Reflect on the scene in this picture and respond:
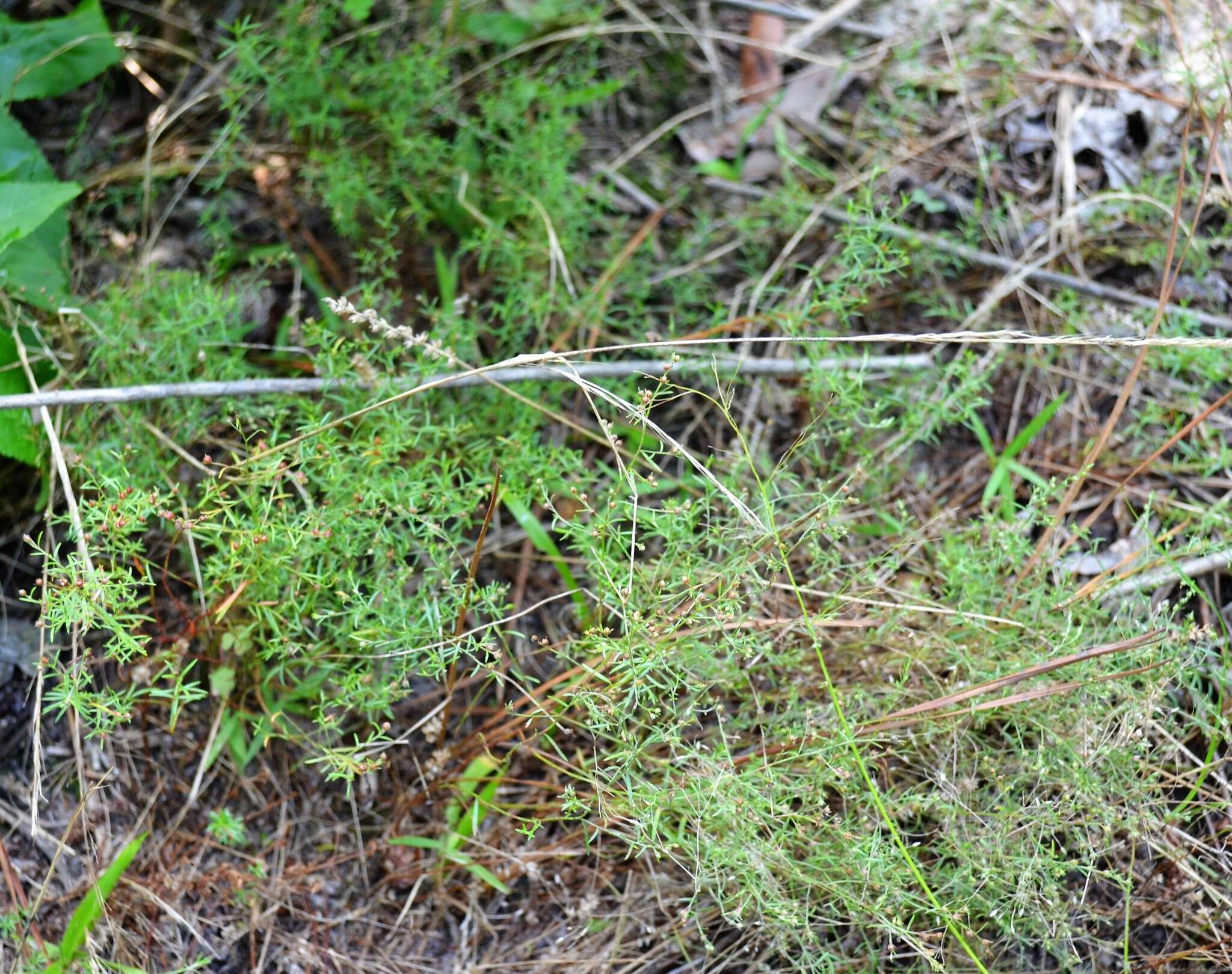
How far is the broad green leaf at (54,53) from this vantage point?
2756mm

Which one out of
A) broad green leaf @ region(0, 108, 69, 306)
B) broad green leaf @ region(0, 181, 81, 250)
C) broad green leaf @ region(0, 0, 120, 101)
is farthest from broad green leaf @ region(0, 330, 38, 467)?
broad green leaf @ region(0, 0, 120, 101)

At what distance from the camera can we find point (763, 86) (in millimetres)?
3393

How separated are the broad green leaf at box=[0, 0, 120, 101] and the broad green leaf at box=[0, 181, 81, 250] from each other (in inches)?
21.6

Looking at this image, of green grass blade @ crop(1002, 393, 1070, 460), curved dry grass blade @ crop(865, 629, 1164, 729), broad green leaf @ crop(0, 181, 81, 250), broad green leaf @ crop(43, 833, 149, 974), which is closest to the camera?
curved dry grass blade @ crop(865, 629, 1164, 729)

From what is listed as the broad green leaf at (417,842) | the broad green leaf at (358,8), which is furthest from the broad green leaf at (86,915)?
the broad green leaf at (358,8)

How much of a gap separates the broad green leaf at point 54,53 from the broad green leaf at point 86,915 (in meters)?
2.10

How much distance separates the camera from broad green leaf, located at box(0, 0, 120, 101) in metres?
2.76

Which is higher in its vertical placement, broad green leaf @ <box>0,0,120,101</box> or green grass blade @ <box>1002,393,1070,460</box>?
broad green leaf @ <box>0,0,120,101</box>

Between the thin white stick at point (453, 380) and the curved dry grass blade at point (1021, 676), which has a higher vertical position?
the thin white stick at point (453, 380)

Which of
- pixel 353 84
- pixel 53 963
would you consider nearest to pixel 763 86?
pixel 353 84

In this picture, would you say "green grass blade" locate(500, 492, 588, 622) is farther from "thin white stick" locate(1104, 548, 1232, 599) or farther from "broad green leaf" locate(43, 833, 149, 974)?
"thin white stick" locate(1104, 548, 1232, 599)

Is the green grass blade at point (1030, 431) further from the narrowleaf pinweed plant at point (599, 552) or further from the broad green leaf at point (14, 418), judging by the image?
the broad green leaf at point (14, 418)

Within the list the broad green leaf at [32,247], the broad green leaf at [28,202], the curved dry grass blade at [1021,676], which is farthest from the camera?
the broad green leaf at [32,247]

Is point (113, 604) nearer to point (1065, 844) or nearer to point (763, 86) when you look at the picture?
point (1065, 844)
